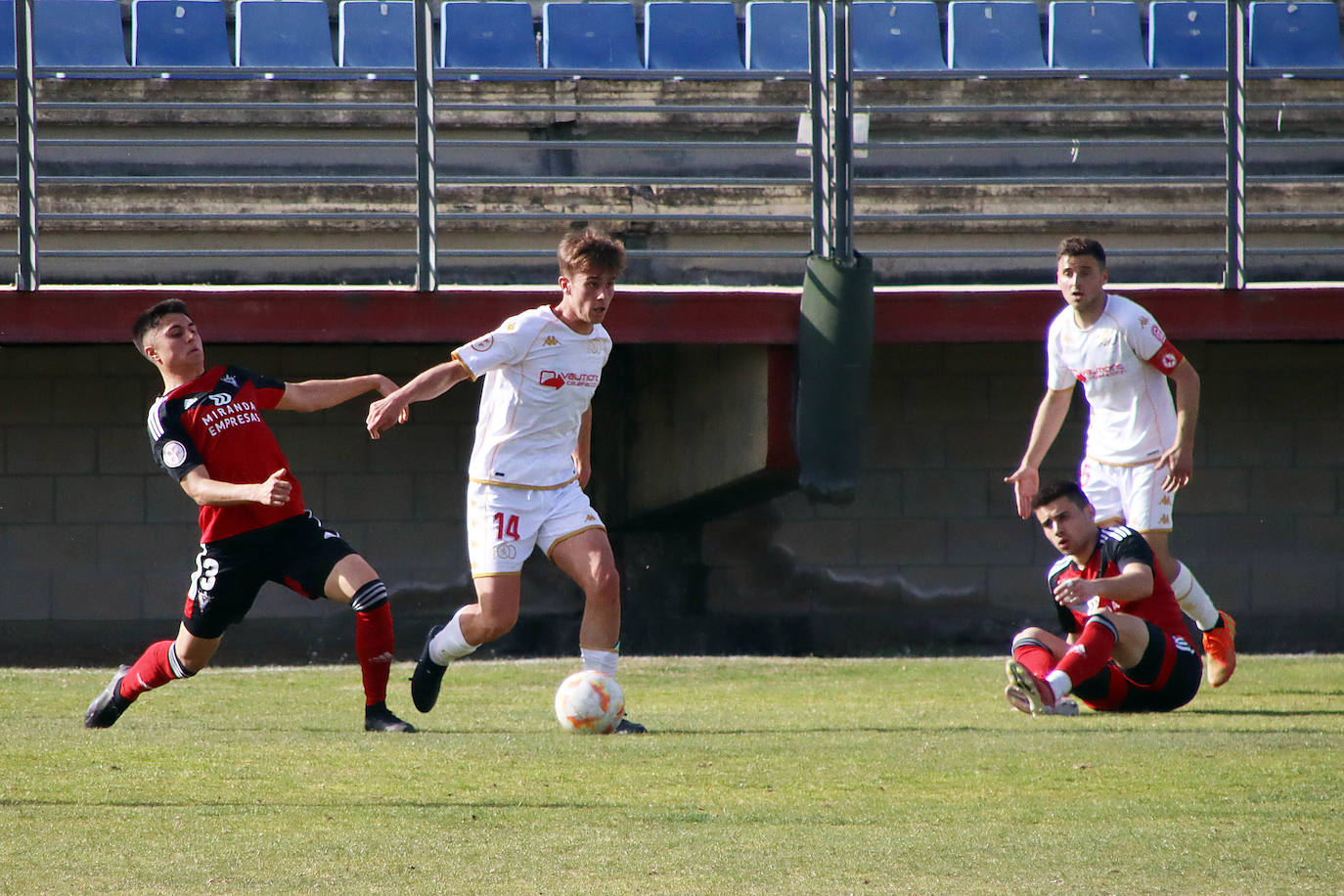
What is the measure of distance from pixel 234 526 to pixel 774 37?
7796 millimetres

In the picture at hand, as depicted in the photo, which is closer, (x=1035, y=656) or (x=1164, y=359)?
(x=1035, y=656)

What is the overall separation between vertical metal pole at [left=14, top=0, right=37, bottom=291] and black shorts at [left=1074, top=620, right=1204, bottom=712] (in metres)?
6.17

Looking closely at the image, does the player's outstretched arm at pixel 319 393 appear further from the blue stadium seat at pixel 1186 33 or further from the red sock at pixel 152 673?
the blue stadium seat at pixel 1186 33

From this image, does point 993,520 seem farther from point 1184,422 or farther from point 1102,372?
point 1184,422

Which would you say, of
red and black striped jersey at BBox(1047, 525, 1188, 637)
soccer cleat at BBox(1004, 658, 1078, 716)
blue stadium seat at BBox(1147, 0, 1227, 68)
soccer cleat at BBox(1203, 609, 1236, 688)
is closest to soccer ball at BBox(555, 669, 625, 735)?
soccer cleat at BBox(1004, 658, 1078, 716)

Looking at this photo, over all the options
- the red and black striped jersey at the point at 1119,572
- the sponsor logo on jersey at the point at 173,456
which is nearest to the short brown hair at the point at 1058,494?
the red and black striped jersey at the point at 1119,572

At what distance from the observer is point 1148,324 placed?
289 inches

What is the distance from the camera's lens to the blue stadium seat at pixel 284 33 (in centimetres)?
1202

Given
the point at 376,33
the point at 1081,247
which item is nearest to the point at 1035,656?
the point at 1081,247

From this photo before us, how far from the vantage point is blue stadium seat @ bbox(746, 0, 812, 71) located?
12.5 metres

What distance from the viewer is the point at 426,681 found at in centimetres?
647

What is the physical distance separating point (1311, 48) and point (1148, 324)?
688 cm

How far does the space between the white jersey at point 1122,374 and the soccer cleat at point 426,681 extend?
3298 millimetres

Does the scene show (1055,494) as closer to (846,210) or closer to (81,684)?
(846,210)
